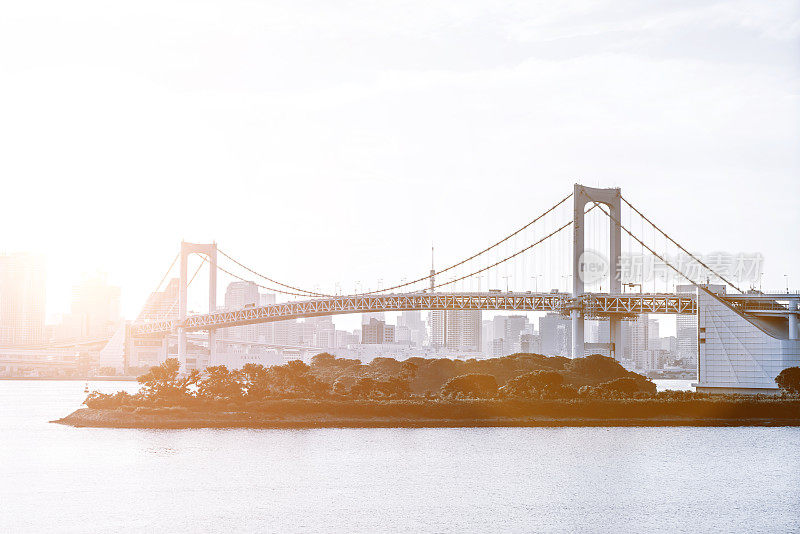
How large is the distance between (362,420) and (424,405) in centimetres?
368

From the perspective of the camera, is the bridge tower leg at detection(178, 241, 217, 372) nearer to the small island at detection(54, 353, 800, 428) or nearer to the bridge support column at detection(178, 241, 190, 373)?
the bridge support column at detection(178, 241, 190, 373)

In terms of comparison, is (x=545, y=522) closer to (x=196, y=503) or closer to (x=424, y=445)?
(x=196, y=503)

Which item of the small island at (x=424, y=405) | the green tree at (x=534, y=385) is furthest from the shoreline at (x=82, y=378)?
the green tree at (x=534, y=385)

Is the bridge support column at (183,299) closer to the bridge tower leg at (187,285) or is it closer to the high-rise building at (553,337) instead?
the bridge tower leg at (187,285)

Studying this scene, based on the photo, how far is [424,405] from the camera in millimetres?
53656

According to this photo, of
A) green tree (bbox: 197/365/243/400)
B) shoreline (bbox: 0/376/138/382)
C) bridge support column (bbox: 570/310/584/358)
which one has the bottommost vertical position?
shoreline (bbox: 0/376/138/382)

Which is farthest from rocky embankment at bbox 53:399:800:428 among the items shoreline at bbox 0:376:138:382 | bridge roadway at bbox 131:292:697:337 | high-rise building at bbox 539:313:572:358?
high-rise building at bbox 539:313:572:358

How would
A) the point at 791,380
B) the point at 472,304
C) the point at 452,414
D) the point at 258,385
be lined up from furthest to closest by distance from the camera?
1. the point at 472,304
2. the point at 258,385
3. the point at 791,380
4. the point at 452,414

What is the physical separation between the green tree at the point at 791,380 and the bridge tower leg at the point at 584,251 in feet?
42.5

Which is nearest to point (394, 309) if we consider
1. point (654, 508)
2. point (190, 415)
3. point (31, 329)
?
point (190, 415)

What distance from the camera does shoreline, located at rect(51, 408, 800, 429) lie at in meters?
50.1

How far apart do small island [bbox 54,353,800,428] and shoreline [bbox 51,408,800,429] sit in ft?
0.16

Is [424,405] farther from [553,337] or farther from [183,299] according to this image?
[553,337]

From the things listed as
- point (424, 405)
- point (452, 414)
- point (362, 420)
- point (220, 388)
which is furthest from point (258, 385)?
point (452, 414)
